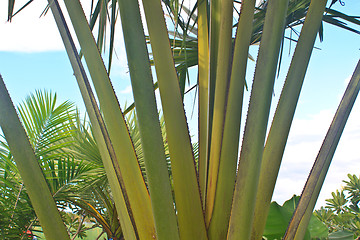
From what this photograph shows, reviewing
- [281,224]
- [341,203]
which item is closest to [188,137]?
[281,224]

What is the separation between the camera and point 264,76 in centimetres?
60

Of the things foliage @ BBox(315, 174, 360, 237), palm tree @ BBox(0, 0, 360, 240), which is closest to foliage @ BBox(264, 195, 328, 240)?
palm tree @ BBox(0, 0, 360, 240)

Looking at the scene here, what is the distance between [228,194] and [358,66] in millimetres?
464

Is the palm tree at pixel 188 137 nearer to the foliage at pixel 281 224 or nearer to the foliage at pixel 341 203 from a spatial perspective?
the foliage at pixel 281 224

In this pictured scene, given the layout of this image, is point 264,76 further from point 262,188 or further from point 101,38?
point 101,38

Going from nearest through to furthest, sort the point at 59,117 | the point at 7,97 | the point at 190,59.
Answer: the point at 7,97 < the point at 190,59 < the point at 59,117

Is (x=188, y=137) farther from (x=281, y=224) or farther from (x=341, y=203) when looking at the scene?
(x=341, y=203)

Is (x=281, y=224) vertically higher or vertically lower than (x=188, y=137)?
lower

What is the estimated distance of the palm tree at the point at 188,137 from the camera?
52 cm

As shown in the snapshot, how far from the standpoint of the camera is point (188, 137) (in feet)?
2.02

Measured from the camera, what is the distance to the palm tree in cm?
52

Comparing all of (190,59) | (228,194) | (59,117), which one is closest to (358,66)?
(228,194)

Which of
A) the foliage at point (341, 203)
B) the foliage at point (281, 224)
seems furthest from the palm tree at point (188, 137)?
the foliage at point (341, 203)

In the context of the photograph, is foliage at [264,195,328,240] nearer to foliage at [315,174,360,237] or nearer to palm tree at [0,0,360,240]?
palm tree at [0,0,360,240]
